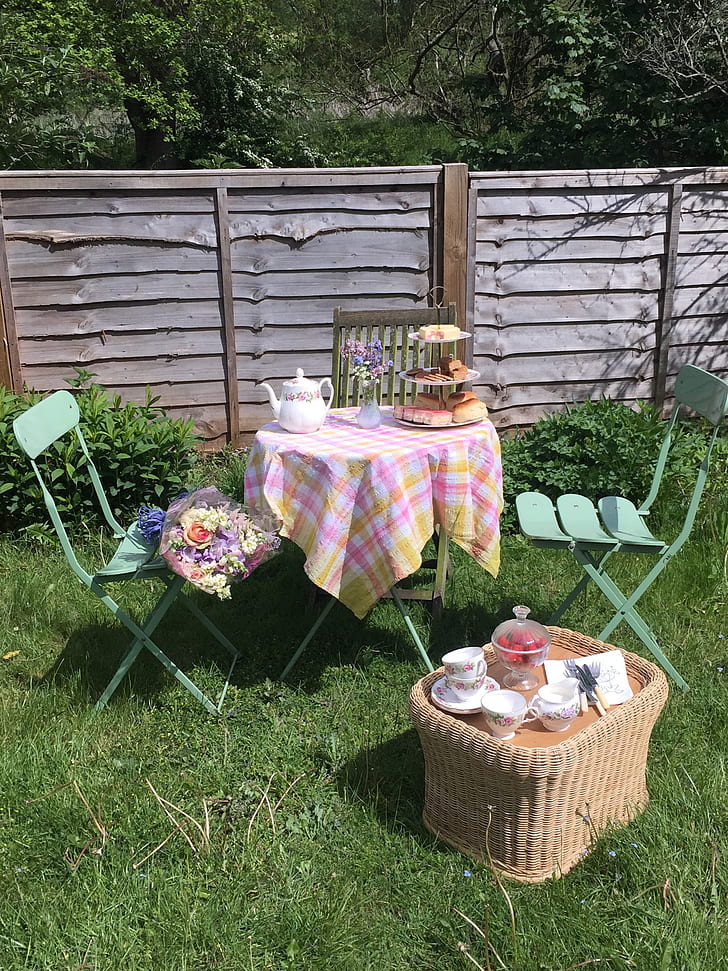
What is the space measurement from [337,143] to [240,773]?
38.1 ft

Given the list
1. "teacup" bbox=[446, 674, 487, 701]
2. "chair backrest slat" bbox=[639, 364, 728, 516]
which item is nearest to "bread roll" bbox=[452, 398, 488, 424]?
"chair backrest slat" bbox=[639, 364, 728, 516]

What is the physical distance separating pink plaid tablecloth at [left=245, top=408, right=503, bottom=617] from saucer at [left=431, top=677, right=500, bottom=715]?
0.62 metres

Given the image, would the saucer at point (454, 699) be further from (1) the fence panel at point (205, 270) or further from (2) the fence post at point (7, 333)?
(2) the fence post at point (7, 333)

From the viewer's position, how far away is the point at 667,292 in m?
6.19

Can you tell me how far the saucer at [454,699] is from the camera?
266cm

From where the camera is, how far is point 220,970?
2305 mm

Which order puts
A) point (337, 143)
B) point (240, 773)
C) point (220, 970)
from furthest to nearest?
point (337, 143) < point (240, 773) < point (220, 970)

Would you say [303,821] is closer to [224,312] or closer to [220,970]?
[220,970]

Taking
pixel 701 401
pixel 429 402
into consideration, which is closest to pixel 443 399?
pixel 429 402

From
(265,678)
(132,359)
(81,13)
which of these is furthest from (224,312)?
(81,13)

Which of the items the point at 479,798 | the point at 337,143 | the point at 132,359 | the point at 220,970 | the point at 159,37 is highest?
the point at 159,37

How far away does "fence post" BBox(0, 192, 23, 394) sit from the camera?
18.1 feet

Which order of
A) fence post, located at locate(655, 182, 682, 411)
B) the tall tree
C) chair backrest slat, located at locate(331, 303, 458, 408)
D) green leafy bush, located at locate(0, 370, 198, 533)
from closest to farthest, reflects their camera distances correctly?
1. chair backrest slat, located at locate(331, 303, 458, 408)
2. green leafy bush, located at locate(0, 370, 198, 533)
3. fence post, located at locate(655, 182, 682, 411)
4. the tall tree

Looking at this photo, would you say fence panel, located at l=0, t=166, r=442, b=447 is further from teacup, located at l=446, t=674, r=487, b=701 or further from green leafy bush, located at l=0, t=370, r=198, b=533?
teacup, located at l=446, t=674, r=487, b=701
